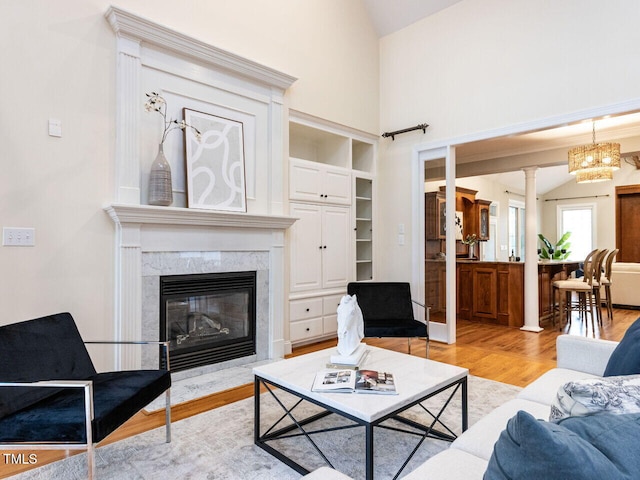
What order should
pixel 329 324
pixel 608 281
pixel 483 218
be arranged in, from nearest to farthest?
pixel 329 324 → pixel 608 281 → pixel 483 218

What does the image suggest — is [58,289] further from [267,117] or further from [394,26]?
[394,26]

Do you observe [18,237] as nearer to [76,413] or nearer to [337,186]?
[76,413]

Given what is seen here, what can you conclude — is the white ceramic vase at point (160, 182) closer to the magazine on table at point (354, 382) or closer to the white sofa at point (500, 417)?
the magazine on table at point (354, 382)

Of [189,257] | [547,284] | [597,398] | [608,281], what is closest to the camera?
[597,398]

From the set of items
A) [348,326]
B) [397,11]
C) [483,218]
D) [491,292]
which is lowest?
[491,292]

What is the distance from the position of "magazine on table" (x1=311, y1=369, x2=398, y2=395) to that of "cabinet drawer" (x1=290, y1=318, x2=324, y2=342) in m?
2.09

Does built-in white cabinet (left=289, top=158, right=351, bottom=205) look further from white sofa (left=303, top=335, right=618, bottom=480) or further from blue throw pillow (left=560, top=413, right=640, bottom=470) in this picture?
blue throw pillow (left=560, top=413, right=640, bottom=470)

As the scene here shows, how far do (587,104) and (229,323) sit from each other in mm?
3797

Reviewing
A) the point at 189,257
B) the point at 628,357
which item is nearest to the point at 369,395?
the point at 628,357

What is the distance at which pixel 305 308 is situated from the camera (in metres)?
4.32

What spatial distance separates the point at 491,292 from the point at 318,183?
3.08 m

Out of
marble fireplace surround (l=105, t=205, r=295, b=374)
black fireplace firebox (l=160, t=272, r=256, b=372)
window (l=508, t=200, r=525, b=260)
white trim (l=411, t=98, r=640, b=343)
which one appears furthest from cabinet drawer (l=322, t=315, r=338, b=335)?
window (l=508, t=200, r=525, b=260)

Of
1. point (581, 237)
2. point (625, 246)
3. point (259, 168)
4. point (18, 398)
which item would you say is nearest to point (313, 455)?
point (18, 398)

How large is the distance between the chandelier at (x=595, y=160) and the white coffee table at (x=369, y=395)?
3.98m
